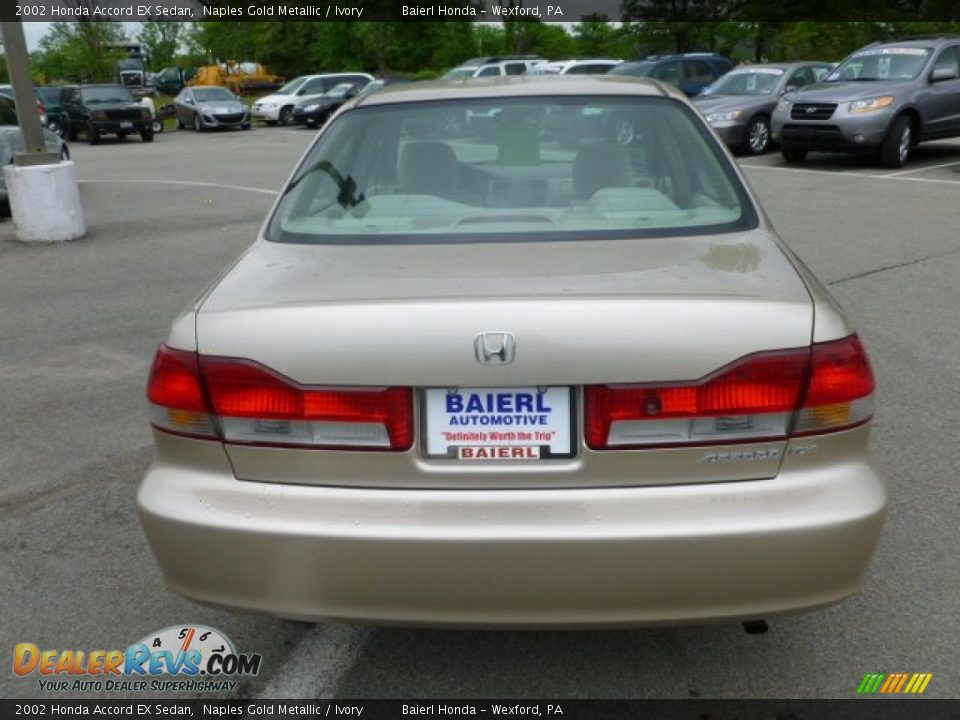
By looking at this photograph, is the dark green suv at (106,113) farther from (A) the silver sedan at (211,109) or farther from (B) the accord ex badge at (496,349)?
(B) the accord ex badge at (496,349)

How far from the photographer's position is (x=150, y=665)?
3053 mm

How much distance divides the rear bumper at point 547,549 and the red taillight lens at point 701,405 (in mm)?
119

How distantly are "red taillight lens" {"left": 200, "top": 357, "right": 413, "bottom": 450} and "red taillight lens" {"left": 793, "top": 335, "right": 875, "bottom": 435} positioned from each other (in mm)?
952

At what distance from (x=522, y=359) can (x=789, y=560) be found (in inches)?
30.6

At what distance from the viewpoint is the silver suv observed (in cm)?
1476

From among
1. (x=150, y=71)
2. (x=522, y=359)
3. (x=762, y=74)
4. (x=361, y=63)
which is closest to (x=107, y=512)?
(x=522, y=359)

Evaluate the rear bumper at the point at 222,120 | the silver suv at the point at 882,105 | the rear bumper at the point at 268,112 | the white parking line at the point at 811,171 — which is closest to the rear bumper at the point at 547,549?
the white parking line at the point at 811,171

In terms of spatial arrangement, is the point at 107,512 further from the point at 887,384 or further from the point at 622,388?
the point at 887,384

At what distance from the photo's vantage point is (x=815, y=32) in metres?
35.2

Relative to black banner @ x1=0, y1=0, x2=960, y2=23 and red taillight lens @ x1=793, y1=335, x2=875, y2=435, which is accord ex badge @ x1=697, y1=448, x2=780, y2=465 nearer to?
red taillight lens @ x1=793, y1=335, x2=875, y2=435

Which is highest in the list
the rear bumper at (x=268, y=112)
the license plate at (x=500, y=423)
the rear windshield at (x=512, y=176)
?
the rear windshield at (x=512, y=176)

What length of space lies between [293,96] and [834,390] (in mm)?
33810

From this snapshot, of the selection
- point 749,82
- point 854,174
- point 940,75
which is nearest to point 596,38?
point 749,82

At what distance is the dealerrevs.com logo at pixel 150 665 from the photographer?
9.71ft
